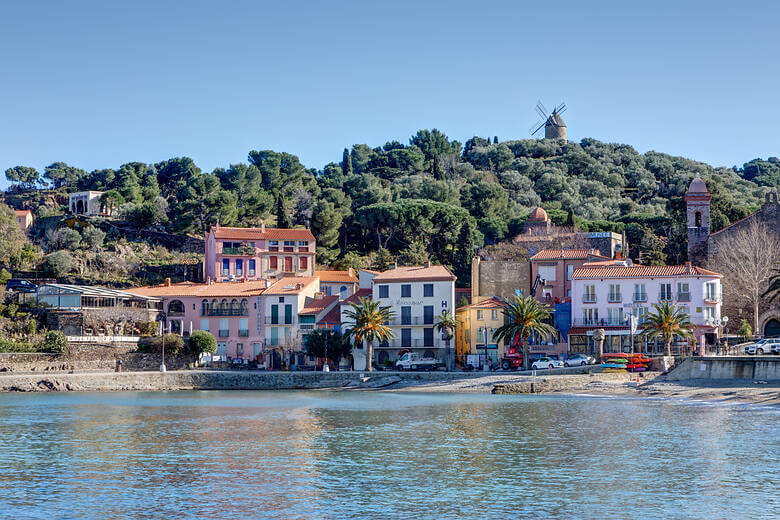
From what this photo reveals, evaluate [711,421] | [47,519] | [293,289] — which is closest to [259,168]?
[293,289]

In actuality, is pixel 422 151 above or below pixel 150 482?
above

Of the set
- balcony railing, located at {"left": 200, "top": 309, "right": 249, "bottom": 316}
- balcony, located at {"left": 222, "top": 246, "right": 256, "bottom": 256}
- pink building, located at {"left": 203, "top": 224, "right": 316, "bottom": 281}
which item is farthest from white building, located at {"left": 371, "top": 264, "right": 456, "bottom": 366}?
balcony, located at {"left": 222, "top": 246, "right": 256, "bottom": 256}

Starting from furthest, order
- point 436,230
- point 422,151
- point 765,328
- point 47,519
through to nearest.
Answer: point 422,151
point 436,230
point 765,328
point 47,519

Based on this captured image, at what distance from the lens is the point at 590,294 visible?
7331 cm

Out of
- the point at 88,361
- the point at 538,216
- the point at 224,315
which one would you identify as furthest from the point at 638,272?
the point at 88,361

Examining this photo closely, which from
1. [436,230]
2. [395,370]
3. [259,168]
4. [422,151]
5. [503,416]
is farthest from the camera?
[422,151]

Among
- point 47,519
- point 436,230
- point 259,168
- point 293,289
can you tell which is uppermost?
point 259,168

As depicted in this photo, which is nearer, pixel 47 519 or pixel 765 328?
pixel 47 519

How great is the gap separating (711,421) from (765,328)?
35.0 meters

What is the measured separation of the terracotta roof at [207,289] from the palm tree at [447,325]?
641 inches

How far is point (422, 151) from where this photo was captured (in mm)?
171500

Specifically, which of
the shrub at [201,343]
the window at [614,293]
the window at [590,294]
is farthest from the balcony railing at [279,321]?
the window at [614,293]

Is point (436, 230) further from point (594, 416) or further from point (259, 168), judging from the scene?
point (594, 416)

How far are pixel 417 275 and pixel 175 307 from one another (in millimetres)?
21861
